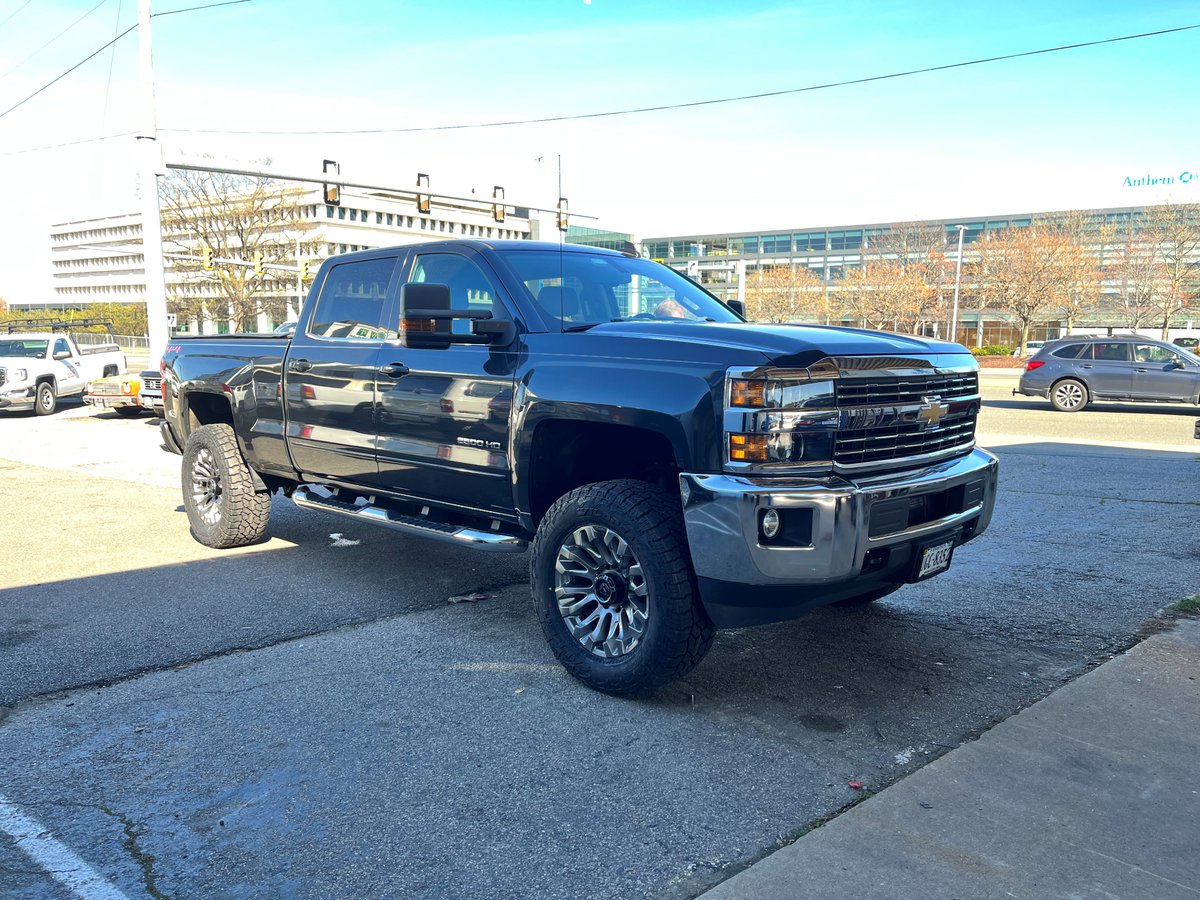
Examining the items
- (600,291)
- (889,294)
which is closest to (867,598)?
(600,291)

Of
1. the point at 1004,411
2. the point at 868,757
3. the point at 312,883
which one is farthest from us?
the point at 1004,411

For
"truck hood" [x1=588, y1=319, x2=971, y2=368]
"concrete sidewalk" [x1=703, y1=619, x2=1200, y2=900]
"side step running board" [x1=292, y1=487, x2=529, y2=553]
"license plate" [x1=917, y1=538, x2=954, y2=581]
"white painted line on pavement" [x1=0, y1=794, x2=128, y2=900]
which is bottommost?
"white painted line on pavement" [x1=0, y1=794, x2=128, y2=900]

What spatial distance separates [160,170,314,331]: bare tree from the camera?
53312 millimetres

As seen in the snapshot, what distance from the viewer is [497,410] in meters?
4.75

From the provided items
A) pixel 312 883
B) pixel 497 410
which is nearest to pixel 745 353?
pixel 497 410

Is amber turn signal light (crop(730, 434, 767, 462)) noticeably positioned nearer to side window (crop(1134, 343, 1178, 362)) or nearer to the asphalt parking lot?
the asphalt parking lot

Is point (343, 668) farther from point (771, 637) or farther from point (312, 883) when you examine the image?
point (771, 637)

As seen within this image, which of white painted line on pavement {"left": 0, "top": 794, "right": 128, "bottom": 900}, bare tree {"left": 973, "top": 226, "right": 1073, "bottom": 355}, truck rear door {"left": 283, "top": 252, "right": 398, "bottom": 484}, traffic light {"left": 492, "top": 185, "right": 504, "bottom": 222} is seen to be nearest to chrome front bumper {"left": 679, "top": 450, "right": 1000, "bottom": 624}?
white painted line on pavement {"left": 0, "top": 794, "right": 128, "bottom": 900}

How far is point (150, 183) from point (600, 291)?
18.0 m

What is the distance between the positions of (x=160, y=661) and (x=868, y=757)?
11.1 feet

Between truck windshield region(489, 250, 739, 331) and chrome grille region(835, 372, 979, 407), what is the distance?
1333 millimetres

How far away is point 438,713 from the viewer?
4012 millimetres

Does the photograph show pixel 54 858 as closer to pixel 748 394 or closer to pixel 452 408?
pixel 452 408

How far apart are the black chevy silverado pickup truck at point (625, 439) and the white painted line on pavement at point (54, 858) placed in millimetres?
2040
